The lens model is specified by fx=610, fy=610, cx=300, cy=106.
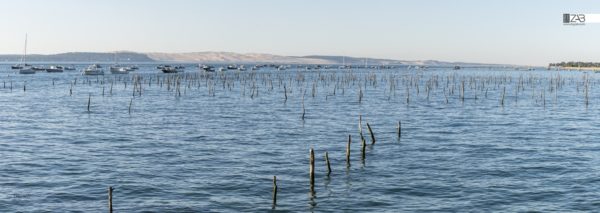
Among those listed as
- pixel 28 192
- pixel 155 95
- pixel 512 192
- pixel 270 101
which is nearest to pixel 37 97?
pixel 155 95

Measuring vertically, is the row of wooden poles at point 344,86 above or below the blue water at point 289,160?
Result: above

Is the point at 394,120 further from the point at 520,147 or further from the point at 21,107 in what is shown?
the point at 21,107

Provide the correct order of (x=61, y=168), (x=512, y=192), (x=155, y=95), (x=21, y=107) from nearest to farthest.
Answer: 1. (x=512, y=192)
2. (x=61, y=168)
3. (x=21, y=107)
4. (x=155, y=95)

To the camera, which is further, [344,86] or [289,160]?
[344,86]

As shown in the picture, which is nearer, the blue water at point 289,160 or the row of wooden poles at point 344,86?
the blue water at point 289,160

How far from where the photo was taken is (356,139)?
1722 inches

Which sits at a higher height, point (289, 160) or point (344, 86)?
point (344, 86)

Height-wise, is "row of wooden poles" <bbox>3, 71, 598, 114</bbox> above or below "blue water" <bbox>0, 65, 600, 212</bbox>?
above

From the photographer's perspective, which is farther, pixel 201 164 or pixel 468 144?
pixel 468 144

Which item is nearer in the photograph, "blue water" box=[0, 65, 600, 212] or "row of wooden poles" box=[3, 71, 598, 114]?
"blue water" box=[0, 65, 600, 212]

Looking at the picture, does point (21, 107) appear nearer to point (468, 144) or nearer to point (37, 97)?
point (37, 97)

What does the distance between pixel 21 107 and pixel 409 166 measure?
52.8m

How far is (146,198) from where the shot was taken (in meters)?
25.3

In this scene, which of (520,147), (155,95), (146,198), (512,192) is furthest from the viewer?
(155,95)
